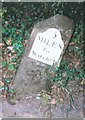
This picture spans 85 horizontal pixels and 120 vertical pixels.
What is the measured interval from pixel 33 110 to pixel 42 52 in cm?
78

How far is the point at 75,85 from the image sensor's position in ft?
15.8

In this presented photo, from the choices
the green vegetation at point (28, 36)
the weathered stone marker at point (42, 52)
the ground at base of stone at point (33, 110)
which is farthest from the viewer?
the green vegetation at point (28, 36)

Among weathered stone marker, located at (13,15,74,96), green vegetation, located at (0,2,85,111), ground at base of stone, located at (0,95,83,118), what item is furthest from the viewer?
green vegetation, located at (0,2,85,111)

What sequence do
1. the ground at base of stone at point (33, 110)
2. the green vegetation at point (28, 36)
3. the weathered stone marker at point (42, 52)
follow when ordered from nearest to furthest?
the ground at base of stone at point (33, 110) < the weathered stone marker at point (42, 52) < the green vegetation at point (28, 36)

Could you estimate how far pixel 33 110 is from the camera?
14.3 ft

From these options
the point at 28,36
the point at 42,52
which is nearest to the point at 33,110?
the point at 42,52

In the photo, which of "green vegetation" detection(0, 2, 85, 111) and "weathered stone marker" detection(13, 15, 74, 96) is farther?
"green vegetation" detection(0, 2, 85, 111)

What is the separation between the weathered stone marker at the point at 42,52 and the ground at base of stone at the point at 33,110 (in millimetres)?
206

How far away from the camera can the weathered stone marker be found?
441cm

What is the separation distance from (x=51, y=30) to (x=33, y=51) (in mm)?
369

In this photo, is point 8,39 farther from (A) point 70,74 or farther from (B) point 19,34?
(A) point 70,74

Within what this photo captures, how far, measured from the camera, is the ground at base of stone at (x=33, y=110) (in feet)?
14.0

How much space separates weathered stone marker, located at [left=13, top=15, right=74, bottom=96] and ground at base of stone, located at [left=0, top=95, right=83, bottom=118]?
0.21 metres

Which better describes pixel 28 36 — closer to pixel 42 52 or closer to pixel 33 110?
pixel 42 52
